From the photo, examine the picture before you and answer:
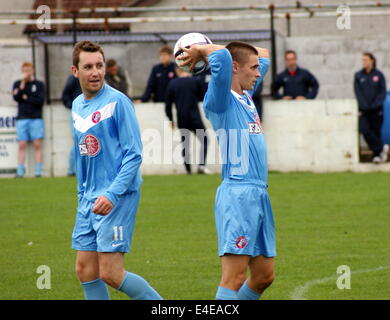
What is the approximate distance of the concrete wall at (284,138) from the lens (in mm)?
17438

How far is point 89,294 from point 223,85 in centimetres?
170

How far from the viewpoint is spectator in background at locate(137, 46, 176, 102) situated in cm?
1741

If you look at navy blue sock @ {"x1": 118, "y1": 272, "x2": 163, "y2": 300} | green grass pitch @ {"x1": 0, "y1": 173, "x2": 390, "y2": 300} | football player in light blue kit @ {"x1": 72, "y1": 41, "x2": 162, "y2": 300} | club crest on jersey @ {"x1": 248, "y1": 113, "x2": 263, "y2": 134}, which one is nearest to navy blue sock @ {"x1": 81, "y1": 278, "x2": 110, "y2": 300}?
football player in light blue kit @ {"x1": 72, "y1": 41, "x2": 162, "y2": 300}

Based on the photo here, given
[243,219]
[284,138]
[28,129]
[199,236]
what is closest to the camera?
[243,219]

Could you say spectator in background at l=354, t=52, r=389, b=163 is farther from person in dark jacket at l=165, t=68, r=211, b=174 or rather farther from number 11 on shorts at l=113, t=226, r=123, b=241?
number 11 on shorts at l=113, t=226, r=123, b=241

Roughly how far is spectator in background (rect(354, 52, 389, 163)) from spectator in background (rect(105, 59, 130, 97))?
4.34 meters

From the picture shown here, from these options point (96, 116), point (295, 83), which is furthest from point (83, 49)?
point (295, 83)

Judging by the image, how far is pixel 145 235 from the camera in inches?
436

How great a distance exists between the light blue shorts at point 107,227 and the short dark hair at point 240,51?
1.14 metres

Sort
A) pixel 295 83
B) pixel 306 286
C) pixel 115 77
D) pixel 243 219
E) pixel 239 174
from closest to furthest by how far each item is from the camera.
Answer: pixel 243 219, pixel 239 174, pixel 306 286, pixel 115 77, pixel 295 83

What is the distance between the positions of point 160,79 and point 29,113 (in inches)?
99.8

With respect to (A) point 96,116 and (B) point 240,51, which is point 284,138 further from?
(A) point 96,116

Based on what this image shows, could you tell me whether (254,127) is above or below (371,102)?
below

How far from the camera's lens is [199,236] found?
35.5 ft
